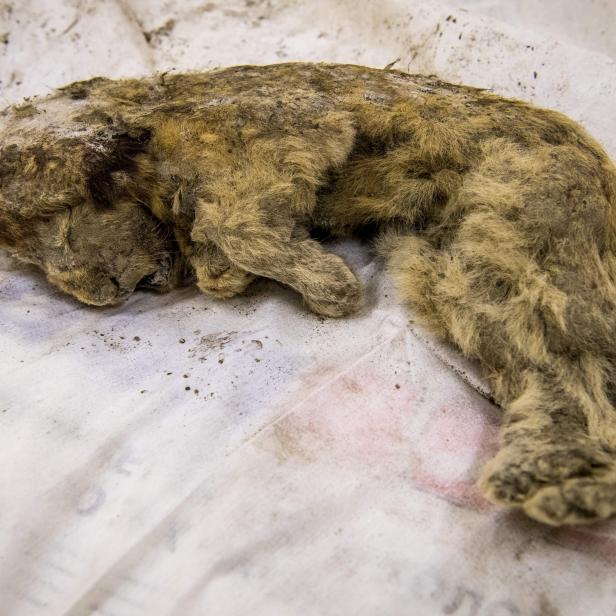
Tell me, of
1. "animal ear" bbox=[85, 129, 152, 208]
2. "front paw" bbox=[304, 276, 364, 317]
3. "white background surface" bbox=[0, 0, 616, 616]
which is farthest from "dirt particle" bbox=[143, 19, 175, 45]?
"front paw" bbox=[304, 276, 364, 317]

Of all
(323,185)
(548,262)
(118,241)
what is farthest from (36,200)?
(548,262)

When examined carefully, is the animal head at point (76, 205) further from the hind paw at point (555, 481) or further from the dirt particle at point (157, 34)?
the hind paw at point (555, 481)

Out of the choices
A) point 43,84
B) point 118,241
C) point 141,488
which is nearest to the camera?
point 141,488

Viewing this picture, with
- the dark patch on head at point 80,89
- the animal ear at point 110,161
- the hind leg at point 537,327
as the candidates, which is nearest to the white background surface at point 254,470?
the hind leg at point 537,327

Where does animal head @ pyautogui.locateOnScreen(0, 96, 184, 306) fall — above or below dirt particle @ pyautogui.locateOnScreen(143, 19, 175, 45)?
below

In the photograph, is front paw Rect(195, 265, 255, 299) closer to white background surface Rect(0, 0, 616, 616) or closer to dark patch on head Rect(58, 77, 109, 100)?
white background surface Rect(0, 0, 616, 616)

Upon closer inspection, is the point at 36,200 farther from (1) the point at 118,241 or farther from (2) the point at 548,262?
(2) the point at 548,262
